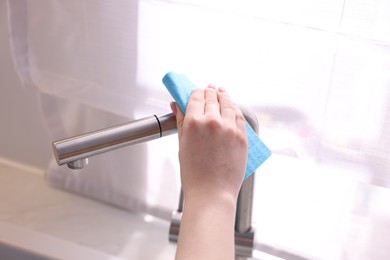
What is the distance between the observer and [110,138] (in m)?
0.57

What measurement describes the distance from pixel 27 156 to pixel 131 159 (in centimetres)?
31

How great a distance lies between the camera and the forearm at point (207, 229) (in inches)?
18.8

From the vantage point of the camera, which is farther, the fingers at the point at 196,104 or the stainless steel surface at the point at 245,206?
the stainless steel surface at the point at 245,206

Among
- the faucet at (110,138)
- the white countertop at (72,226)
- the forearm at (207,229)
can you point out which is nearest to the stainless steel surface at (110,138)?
the faucet at (110,138)

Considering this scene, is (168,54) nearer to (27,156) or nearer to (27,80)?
(27,80)

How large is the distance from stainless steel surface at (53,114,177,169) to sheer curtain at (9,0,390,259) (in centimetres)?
20

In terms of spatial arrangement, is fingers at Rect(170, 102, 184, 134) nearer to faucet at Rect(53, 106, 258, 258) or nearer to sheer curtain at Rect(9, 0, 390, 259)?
faucet at Rect(53, 106, 258, 258)

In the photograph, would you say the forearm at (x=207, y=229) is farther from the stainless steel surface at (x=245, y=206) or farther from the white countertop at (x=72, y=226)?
the white countertop at (x=72, y=226)


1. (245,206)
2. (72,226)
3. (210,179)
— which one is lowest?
(72,226)

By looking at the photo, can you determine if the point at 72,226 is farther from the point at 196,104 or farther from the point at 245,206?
the point at 196,104

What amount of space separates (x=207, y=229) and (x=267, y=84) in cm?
30

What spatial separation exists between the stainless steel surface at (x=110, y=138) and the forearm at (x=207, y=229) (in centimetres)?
11

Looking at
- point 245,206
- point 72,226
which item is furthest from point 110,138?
point 72,226

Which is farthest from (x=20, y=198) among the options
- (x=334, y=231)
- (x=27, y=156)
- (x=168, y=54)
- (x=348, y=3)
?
(x=348, y=3)
